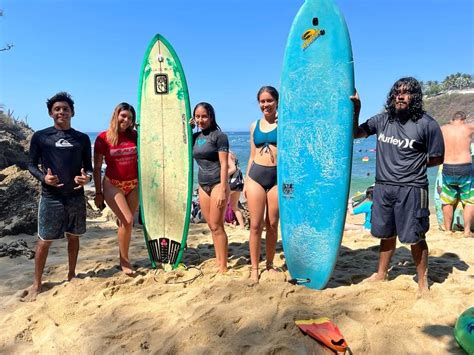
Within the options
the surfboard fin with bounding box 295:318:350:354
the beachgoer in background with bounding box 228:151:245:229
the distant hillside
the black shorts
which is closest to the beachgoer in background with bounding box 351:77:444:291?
the black shorts

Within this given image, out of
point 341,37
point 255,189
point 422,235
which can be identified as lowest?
point 422,235

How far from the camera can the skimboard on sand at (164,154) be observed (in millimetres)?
3717

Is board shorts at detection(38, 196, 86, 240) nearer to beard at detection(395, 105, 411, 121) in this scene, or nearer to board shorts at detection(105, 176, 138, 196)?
board shorts at detection(105, 176, 138, 196)

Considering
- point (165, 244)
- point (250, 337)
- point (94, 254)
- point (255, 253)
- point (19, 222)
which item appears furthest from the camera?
point (19, 222)

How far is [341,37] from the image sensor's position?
A: 3000mm

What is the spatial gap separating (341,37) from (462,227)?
144 inches

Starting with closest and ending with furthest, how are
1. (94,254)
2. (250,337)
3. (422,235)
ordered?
(250,337) → (422,235) → (94,254)

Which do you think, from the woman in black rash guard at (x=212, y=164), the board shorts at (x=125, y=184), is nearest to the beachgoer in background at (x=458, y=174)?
the woman in black rash guard at (x=212, y=164)

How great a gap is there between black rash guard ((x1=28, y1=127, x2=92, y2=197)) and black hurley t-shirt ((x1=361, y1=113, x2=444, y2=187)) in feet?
8.06

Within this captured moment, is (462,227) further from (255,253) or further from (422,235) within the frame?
(255,253)

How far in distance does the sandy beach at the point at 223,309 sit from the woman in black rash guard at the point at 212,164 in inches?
23.3

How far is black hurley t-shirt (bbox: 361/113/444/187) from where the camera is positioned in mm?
2629

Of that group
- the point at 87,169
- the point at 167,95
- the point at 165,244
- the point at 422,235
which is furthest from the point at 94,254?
the point at 422,235

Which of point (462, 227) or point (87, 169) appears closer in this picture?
point (87, 169)
